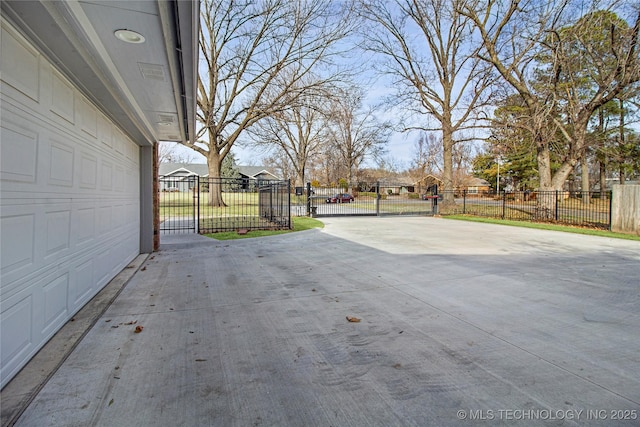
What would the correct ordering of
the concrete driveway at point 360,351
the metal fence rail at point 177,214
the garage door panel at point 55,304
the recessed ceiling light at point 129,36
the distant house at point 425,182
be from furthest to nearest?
the distant house at point 425,182, the metal fence rail at point 177,214, the recessed ceiling light at point 129,36, the garage door panel at point 55,304, the concrete driveway at point 360,351

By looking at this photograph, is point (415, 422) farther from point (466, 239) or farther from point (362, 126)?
point (362, 126)

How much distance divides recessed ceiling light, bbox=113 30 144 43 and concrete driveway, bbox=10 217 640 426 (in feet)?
8.62

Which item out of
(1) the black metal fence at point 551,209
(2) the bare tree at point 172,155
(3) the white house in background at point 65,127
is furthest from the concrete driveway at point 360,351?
(2) the bare tree at point 172,155

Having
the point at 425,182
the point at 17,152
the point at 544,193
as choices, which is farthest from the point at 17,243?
the point at 425,182

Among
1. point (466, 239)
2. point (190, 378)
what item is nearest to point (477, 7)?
point (466, 239)

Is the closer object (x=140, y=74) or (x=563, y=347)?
(x=563, y=347)

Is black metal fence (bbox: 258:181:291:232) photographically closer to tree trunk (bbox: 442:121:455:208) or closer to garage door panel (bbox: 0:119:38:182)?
garage door panel (bbox: 0:119:38:182)

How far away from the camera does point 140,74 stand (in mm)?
3807

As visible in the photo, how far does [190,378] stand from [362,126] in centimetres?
3634

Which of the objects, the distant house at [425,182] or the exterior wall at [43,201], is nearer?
the exterior wall at [43,201]

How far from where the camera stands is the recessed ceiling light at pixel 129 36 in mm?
2836

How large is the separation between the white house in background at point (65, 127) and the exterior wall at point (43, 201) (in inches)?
0.4

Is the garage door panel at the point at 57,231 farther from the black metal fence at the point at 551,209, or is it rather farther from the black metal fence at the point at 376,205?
the black metal fence at the point at 551,209

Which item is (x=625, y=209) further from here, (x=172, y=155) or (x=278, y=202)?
(x=172, y=155)
